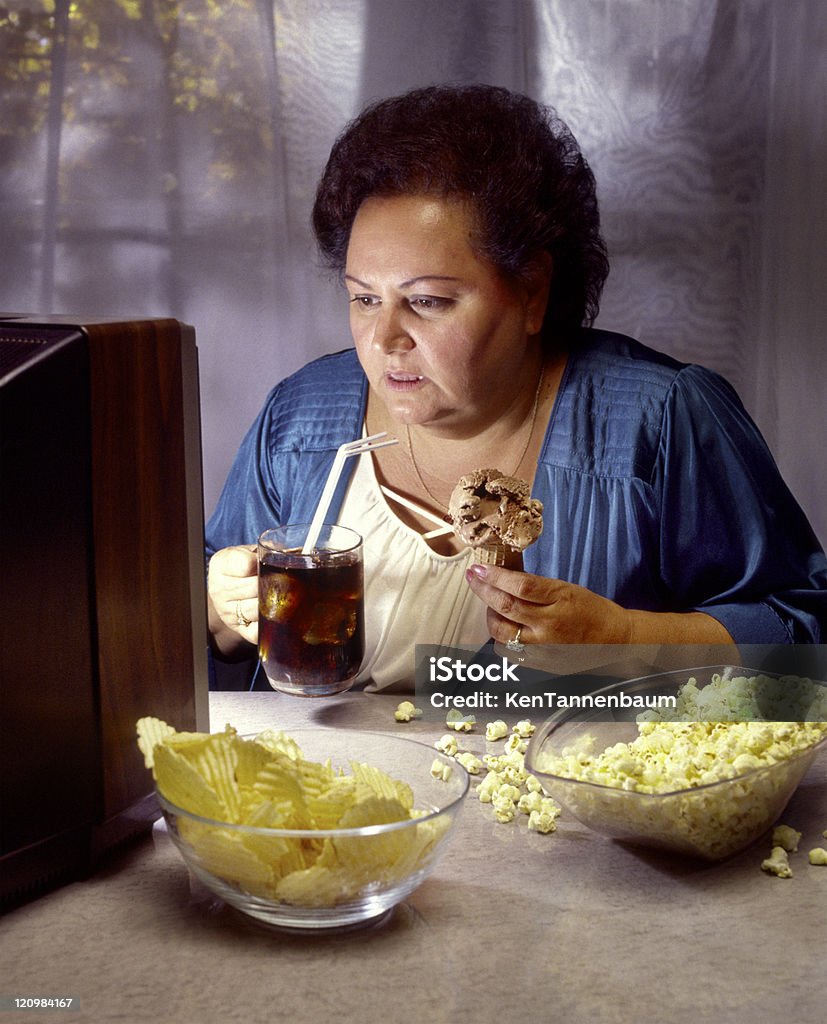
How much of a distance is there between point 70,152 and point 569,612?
86 centimetres

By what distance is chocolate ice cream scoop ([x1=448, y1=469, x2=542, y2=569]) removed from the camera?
50.3 inches

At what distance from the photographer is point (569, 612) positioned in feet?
4.47

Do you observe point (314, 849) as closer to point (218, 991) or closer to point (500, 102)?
point (218, 991)

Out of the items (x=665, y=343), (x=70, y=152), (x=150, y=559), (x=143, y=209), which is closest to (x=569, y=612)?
(x=665, y=343)

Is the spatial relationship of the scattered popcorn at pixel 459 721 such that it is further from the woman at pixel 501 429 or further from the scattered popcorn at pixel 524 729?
the woman at pixel 501 429

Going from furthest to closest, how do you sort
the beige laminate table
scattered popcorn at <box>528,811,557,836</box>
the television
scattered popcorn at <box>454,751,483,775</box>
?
scattered popcorn at <box>454,751,483,775</box> → scattered popcorn at <box>528,811,557,836</box> → the television → the beige laminate table

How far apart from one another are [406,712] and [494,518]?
249 millimetres

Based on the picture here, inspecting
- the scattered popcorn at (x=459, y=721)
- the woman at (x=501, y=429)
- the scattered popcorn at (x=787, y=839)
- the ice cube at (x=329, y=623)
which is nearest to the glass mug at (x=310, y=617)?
the ice cube at (x=329, y=623)

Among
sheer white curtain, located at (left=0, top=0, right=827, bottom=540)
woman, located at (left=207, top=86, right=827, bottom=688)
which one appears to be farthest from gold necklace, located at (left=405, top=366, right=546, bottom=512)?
sheer white curtain, located at (left=0, top=0, right=827, bottom=540)

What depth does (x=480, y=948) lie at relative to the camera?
2.44ft

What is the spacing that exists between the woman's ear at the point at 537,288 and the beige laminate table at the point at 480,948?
78cm

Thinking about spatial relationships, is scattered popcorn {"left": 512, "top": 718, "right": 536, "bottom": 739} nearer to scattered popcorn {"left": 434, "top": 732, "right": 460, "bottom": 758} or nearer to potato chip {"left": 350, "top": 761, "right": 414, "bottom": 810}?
scattered popcorn {"left": 434, "top": 732, "right": 460, "bottom": 758}

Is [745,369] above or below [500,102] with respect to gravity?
below

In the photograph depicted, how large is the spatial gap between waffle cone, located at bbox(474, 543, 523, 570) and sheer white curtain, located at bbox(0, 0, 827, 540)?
0.37 metres
